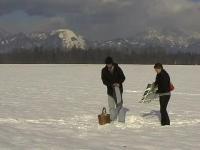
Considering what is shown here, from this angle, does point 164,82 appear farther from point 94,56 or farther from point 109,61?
point 94,56

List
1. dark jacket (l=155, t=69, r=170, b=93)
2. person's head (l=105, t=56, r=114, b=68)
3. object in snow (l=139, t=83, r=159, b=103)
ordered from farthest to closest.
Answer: object in snow (l=139, t=83, r=159, b=103) < dark jacket (l=155, t=69, r=170, b=93) < person's head (l=105, t=56, r=114, b=68)

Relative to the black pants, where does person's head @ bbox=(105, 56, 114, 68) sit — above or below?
above

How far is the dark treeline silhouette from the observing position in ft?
475

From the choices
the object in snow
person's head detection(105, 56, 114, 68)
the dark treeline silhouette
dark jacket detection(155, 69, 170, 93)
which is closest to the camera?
person's head detection(105, 56, 114, 68)

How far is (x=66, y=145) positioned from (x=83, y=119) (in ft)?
15.4

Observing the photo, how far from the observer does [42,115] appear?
1447 cm

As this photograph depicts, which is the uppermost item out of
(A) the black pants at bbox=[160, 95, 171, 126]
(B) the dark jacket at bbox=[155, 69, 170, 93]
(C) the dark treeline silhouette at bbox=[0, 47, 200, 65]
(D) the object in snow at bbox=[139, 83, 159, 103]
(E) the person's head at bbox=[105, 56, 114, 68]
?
(C) the dark treeline silhouette at bbox=[0, 47, 200, 65]

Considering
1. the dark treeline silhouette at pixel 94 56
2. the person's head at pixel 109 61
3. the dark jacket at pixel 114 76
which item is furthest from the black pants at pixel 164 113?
the dark treeline silhouette at pixel 94 56

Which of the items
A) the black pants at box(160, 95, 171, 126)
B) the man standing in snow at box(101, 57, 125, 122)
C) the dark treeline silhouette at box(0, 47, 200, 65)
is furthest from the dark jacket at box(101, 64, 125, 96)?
the dark treeline silhouette at box(0, 47, 200, 65)

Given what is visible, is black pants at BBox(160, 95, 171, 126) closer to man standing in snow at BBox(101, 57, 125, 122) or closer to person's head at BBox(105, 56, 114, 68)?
man standing in snow at BBox(101, 57, 125, 122)

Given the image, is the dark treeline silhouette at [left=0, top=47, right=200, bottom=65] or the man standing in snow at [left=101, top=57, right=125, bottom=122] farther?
the dark treeline silhouette at [left=0, top=47, right=200, bottom=65]

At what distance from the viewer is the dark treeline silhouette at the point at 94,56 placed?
5706 inches

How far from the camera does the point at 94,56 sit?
149 m

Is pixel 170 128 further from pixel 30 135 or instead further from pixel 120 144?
pixel 30 135
